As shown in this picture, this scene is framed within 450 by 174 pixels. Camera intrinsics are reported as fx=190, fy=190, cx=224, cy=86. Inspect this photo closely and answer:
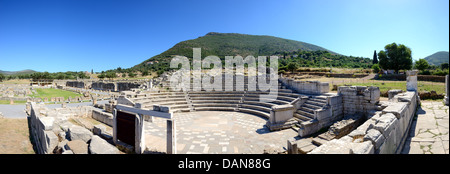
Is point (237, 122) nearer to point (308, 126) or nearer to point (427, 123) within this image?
point (308, 126)

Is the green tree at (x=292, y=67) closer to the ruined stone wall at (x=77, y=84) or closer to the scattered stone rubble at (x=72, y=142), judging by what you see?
the scattered stone rubble at (x=72, y=142)

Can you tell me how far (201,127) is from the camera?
36.8 ft

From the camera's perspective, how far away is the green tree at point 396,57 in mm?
32156

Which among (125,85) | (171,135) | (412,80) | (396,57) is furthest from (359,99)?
(125,85)

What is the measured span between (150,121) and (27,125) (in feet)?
21.1

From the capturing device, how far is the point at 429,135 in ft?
18.3

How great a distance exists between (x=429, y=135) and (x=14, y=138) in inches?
611

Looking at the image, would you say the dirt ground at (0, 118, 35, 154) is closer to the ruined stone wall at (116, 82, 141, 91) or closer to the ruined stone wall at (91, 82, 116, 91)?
the ruined stone wall at (116, 82, 141, 91)

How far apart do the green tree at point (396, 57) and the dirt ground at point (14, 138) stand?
45.6 m

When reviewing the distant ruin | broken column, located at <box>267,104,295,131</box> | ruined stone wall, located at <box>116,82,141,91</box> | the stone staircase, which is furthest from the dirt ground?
ruined stone wall, located at <box>116,82,141,91</box>

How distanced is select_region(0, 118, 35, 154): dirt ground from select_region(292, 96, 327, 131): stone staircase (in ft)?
40.5

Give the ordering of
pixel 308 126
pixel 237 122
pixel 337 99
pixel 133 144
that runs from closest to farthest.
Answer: pixel 133 144
pixel 308 126
pixel 337 99
pixel 237 122
